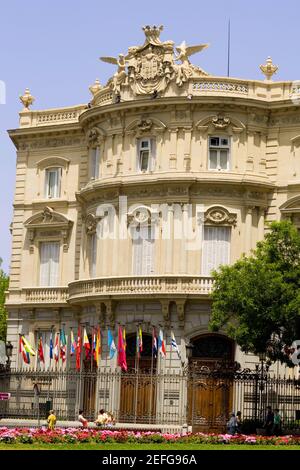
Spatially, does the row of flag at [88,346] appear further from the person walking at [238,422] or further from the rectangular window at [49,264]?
the person walking at [238,422]

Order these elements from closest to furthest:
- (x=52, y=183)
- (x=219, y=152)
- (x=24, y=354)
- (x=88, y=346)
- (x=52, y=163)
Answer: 1. (x=88, y=346)
2. (x=219, y=152)
3. (x=24, y=354)
4. (x=52, y=163)
5. (x=52, y=183)

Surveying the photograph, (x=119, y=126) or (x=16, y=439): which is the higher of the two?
(x=119, y=126)

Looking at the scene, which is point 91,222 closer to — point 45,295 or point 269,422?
point 45,295

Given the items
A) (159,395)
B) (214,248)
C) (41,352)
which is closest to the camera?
(159,395)

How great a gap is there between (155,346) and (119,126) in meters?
11.0

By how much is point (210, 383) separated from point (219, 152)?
11682 millimetres

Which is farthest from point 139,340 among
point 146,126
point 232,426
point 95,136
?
point 95,136

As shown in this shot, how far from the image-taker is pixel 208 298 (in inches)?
2099

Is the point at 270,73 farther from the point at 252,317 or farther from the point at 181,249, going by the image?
the point at 252,317

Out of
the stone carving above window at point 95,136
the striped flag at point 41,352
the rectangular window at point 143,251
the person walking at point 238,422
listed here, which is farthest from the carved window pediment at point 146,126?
the person walking at point 238,422

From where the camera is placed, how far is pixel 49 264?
60.5m

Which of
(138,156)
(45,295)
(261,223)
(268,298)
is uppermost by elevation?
(138,156)

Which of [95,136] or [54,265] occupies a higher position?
[95,136]
